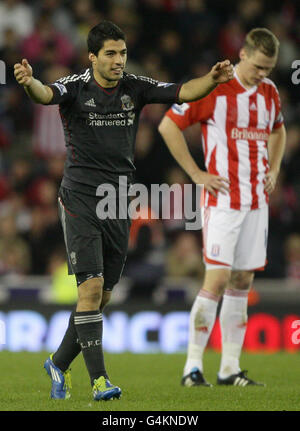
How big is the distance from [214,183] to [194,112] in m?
0.53

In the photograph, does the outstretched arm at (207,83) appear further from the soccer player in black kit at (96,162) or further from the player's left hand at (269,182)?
the player's left hand at (269,182)

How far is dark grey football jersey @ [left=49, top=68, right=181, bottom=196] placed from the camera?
226 inches

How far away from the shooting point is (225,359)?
6.84m

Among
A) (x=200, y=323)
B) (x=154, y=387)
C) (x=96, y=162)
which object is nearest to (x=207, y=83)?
(x=96, y=162)

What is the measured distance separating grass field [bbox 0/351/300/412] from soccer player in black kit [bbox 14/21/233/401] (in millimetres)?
219

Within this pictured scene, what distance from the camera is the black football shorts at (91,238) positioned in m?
5.61

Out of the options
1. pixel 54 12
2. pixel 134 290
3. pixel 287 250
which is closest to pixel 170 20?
pixel 54 12

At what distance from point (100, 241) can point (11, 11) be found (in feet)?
31.0

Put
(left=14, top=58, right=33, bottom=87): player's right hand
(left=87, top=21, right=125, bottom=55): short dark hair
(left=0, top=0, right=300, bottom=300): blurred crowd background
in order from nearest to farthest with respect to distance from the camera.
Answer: (left=14, top=58, right=33, bottom=87): player's right hand < (left=87, top=21, right=125, bottom=55): short dark hair < (left=0, top=0, right=300, bottom=300): blurred crowd background

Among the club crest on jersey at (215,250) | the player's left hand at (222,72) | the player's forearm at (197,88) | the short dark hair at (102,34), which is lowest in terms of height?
the club crest on jersey at (215,250)

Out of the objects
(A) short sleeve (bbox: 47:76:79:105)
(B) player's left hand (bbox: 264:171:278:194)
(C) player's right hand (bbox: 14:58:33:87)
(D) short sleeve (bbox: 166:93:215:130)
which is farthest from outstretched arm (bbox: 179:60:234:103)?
(B) player's left hand (bbox: 264:171:278:194)

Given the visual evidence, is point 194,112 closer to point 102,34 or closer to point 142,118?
point 102,34

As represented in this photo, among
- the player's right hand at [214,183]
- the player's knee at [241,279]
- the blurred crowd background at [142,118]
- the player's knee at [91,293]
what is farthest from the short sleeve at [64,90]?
the blurred crowd background at [142,118]

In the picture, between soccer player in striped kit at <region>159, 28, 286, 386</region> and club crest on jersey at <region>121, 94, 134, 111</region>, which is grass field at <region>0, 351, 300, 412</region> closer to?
soccer player in striped kit at <region>159, 28, 286, 386</region>
